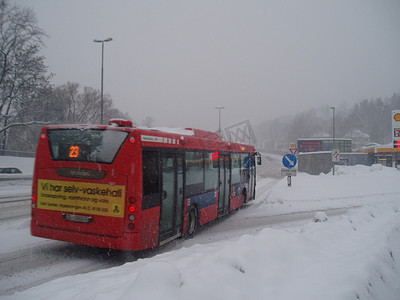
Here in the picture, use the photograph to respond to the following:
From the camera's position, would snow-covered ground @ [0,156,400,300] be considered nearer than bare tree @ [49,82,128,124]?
Yes

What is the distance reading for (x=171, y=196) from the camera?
7.65 meters

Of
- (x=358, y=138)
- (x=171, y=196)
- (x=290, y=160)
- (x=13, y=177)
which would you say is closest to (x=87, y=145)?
(x=171, y=196)

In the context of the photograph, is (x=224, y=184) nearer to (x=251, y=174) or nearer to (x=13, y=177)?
(x=251, y=174)

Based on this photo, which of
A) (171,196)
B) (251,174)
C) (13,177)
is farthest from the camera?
(13,177)

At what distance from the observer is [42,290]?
4.00m

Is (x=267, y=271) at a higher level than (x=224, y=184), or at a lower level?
lower

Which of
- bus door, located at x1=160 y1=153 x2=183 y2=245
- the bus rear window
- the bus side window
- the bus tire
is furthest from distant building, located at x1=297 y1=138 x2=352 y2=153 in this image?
the bus rear window

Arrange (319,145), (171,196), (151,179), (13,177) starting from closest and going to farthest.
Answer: (151,179), (171,196), (13,177), (319,145)

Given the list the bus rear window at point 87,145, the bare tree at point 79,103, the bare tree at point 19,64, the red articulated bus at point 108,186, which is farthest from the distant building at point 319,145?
the bus rear window at point 87,145

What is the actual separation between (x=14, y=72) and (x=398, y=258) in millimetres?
31805

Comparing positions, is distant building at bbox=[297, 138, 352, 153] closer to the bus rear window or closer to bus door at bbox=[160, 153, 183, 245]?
bus door at bbox=[160, 153, 183, 245]

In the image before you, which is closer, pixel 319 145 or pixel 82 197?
pixel 82 197

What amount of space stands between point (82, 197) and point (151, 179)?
4.43 feet

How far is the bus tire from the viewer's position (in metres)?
8.90
